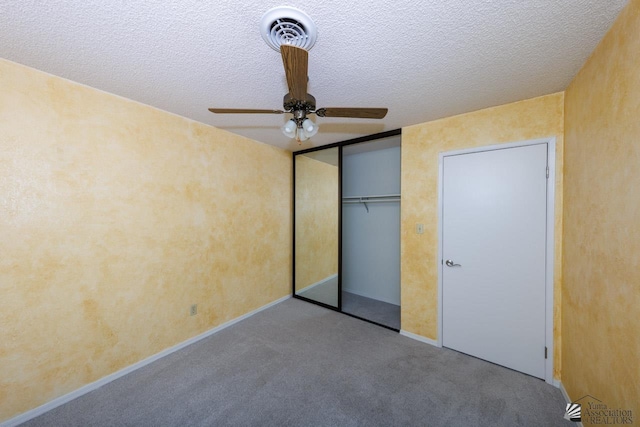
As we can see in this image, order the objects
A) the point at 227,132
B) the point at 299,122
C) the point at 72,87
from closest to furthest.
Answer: the point at 299,122 < the point at 72,87 < the point at 227,132

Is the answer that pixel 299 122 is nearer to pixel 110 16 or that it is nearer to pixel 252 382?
pixel 110 16

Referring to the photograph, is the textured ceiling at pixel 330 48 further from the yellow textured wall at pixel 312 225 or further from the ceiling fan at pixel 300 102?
the yellow textured wall at pixel 312 225

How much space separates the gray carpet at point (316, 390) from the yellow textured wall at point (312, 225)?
1409mm

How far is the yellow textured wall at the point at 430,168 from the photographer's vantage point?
85.1 inches

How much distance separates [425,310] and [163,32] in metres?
3.24

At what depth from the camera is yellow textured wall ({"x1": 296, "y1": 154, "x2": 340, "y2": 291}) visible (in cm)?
392

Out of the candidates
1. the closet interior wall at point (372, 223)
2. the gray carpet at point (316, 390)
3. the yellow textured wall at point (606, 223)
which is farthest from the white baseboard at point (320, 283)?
the yellow textured wall at point (606, 223)

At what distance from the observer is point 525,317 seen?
2.18 meters

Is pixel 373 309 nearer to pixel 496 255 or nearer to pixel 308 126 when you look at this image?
pixel 496 255

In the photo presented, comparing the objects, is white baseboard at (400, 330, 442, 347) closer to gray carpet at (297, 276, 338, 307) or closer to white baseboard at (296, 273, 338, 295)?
gray carpet at (297, 276, 338, 307)

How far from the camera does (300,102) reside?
4.33ft

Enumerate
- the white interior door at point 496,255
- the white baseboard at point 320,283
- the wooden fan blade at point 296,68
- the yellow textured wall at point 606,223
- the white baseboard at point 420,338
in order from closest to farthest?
the wooden fan blade at point 296,68 → the yellow textured wall at point 606,223 → the white interior door at point 496,255 → the white baseboard at point 420,338 → the white baseboard at point 320,283

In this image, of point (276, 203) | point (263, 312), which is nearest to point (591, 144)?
point (276, 203)

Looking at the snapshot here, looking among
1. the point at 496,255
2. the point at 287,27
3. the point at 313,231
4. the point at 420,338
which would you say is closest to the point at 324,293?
the point at 313,231
